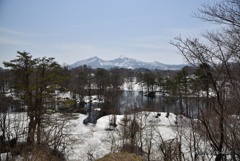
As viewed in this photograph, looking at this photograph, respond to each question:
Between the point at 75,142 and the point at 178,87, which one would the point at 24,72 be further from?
the point at 178,87

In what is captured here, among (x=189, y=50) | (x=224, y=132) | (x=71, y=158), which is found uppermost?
(x=189, y=50)

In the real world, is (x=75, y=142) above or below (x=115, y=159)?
below

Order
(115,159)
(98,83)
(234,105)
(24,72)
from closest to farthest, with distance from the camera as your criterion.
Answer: (234,105)
(115,159)
(24,72)
(98,83)

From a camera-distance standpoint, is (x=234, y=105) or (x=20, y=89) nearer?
(x=234, y=105)

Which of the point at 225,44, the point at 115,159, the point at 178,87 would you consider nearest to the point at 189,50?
the point at 225,44

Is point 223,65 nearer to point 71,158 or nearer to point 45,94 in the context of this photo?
point 71,158

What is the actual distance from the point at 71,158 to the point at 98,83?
35.8 meters

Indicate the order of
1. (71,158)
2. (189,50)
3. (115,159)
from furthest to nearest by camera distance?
(71,158) → (115,159) → (189,50)

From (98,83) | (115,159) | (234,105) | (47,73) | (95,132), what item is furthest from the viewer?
(98,83)

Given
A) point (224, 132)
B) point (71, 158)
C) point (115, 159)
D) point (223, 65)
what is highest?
point (223, 65)

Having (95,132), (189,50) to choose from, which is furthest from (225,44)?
(95,132)

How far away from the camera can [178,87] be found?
28.1 metres

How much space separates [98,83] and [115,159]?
4295cm

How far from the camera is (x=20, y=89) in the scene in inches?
584
